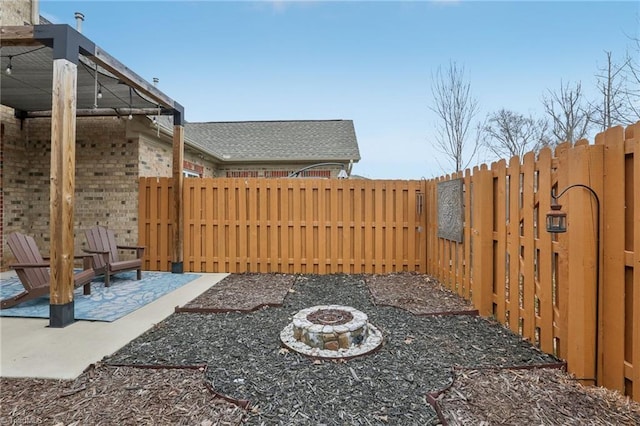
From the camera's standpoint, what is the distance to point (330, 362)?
9.14 ft

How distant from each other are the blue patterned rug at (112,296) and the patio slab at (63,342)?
18 cm

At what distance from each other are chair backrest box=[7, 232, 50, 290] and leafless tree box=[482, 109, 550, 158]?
14.7 metres

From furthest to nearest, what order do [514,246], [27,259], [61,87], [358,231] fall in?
[358,231] < [27,259] < [61,87] < [514,246]

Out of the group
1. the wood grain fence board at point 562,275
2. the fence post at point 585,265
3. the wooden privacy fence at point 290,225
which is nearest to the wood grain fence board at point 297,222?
the wooden privacy fence at point 290,225

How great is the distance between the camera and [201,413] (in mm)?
2068

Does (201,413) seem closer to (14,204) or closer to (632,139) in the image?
(632,139)

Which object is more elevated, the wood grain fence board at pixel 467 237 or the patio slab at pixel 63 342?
the wood grain fence board at pixel 467 237

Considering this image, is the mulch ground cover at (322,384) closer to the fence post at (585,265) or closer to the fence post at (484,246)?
the fence post at (585,265)

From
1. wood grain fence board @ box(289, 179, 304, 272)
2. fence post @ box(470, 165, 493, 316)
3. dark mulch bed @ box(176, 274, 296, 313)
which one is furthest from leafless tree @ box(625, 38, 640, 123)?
dark mulch bed @ box(176, 274, 296, 313)

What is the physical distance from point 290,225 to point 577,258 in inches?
196

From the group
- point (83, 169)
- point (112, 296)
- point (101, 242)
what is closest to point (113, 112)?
point (83, 169)

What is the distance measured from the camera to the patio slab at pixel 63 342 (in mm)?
2703

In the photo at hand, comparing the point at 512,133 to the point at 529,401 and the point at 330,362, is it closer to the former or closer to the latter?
the point at 529,401

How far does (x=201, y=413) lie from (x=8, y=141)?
26.1ft
